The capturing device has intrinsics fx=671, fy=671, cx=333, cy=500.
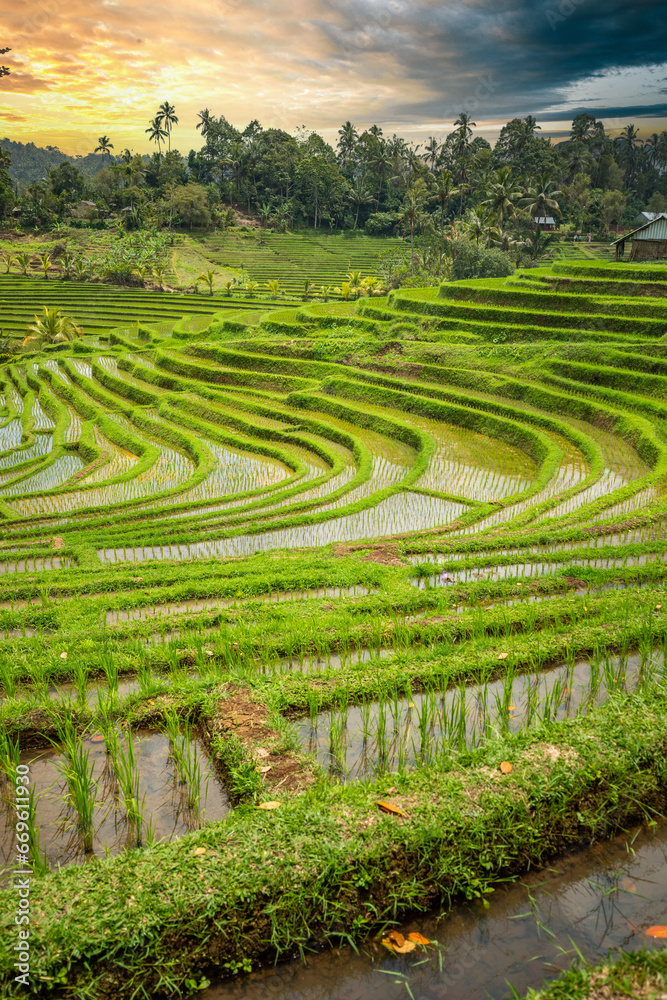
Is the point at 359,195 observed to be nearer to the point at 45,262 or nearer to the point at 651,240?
the point at 45,262

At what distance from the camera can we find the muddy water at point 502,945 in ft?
8.20

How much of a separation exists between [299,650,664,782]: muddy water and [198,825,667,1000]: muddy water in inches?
32.5

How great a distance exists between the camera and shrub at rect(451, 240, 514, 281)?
27.6 m

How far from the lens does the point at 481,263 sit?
27547mm

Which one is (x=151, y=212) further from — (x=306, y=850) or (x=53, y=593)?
(x=306, y=850)

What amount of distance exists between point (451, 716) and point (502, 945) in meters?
1.41

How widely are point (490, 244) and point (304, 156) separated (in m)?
39.3

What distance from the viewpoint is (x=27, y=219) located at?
50.8 meters

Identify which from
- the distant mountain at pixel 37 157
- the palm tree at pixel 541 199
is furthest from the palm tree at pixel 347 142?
the distant mountain at pixel 37 157

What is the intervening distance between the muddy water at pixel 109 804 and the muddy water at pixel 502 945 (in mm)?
913

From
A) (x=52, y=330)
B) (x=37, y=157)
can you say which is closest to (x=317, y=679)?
(x=52, y=330)

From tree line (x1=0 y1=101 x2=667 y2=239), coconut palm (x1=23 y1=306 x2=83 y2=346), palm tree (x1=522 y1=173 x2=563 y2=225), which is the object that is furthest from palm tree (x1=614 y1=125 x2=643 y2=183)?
coconut palm (x1=23 y1=306 x2=83 y2=346)

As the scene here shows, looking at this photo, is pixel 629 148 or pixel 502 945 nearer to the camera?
pixel 502 945

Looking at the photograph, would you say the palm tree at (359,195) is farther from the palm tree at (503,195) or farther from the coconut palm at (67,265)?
the coconut palm at (67,265)
